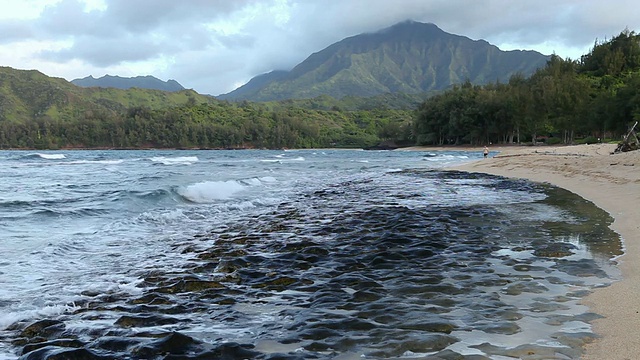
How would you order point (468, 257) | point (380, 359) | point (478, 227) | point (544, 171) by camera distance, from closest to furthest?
point (380, 359), point (468, 257), point (478, 227), point (544, 171)

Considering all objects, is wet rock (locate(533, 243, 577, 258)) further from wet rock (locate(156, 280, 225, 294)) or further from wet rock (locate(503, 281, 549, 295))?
wet rock (locate(156, 280, 225, 294))

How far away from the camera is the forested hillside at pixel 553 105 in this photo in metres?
74.8

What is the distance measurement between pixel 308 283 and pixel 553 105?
9112cm

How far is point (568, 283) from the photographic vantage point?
572 cm

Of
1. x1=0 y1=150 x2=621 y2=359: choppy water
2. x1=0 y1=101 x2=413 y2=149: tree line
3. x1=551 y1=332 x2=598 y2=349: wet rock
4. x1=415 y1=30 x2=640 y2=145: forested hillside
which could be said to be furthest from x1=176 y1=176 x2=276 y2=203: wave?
x1=0 y1=101 x2=413 y2=149: tree line

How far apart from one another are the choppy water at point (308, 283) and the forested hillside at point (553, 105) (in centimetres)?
6406

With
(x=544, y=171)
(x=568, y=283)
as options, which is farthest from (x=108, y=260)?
(x=544, y=171)

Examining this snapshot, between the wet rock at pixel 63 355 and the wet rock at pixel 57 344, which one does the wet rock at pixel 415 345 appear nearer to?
the wet rock at pixel 63 355

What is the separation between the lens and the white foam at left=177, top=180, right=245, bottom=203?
18391 mm

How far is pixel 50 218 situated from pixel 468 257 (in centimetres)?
1180

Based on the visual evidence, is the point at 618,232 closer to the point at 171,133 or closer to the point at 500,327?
the point at 500,327

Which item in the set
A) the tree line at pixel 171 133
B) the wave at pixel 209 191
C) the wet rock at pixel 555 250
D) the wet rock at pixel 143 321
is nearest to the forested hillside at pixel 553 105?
the tree line at pixel 171 133

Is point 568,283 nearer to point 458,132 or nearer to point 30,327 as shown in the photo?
point 30,327

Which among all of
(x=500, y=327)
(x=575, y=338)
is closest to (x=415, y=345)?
(x=500, y=327)
